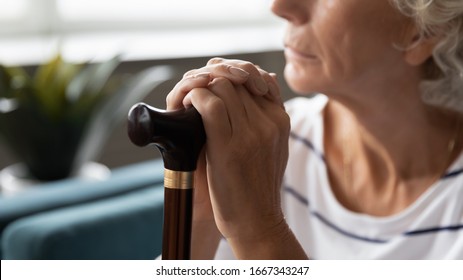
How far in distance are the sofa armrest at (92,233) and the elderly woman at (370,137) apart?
0.32 meters

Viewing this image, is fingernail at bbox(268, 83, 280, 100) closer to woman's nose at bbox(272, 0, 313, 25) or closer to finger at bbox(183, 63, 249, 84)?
finger at bbox(183, 63, 249, 84)

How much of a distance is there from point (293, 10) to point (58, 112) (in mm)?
1127

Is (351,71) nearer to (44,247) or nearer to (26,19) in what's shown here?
(44,247)

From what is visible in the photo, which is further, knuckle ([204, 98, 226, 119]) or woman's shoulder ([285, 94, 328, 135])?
woman's shoulder ([285, 94, 328, 135])

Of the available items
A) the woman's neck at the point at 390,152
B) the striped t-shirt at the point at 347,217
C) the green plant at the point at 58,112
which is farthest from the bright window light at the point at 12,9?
the woman's neck at the point at 390,152

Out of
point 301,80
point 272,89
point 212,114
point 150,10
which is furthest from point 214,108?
point 150,10

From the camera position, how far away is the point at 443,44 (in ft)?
3.68

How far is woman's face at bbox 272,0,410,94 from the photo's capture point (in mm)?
1083

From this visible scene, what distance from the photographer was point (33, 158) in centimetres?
207

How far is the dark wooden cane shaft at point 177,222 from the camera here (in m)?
0.67

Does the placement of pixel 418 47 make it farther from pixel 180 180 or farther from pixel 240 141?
pixel 180 180

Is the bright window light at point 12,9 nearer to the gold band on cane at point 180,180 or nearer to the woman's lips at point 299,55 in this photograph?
the woman's lips at point 299,55

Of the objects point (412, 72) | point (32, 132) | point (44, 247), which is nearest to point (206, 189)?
point (412, 72)

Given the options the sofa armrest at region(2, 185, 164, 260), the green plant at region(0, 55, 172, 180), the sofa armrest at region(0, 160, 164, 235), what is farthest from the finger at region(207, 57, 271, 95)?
the green plant at region(0, 55, 172, 180)
